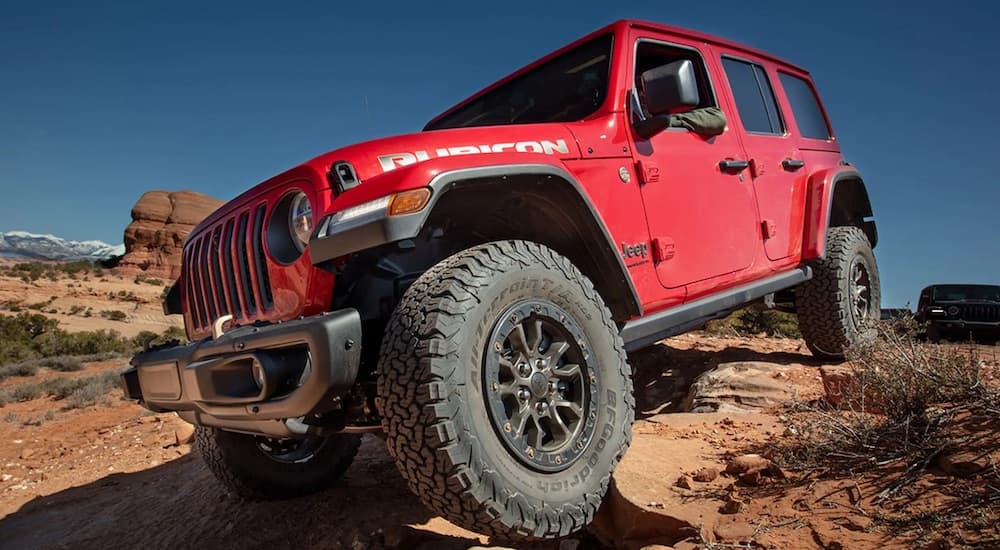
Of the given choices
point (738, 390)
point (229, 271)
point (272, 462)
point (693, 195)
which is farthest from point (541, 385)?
point (738, 390)

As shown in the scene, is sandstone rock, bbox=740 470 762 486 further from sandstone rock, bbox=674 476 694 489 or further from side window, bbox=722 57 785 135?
side window, bbox=722 57 785 135

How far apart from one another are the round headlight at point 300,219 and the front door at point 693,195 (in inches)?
58.8

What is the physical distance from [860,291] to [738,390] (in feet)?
5.97

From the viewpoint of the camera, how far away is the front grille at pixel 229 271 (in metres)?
2.31

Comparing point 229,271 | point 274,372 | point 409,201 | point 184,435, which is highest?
point 409,201

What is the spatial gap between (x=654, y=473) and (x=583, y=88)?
1904mm

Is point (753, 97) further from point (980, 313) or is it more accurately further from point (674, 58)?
point (980, 313)

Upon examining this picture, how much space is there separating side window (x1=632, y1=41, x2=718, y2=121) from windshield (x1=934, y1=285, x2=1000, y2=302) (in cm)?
1106

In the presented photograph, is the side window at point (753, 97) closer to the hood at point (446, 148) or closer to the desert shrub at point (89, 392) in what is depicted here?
the hood at point (446, 148)

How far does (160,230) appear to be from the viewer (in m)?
48.7

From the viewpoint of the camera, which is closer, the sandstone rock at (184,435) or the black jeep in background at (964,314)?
the sandstone rock at (184,435)

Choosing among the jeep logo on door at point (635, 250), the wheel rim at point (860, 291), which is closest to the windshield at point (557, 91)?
the jeep logo on door at point (635, 250)

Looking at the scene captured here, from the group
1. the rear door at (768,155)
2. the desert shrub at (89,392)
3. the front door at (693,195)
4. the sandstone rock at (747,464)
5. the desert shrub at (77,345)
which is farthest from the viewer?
the desert shrub at (77,345)

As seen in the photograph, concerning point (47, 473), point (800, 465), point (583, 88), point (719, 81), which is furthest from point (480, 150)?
point (47, 473)
